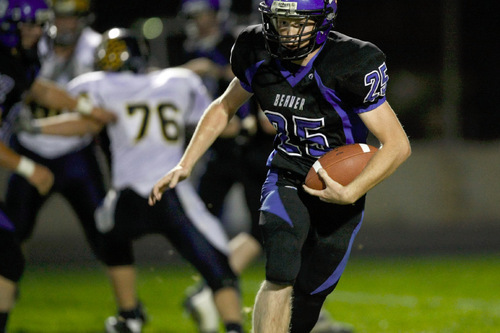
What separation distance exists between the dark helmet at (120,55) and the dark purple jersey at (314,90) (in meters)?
1.25

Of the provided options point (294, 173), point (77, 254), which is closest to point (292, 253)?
point (294, 173)

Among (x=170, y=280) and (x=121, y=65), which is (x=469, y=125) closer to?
(x=170, y=280)

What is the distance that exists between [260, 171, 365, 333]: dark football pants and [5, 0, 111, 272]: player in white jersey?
1.71 m

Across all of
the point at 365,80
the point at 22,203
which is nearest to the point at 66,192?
the point at 22,203

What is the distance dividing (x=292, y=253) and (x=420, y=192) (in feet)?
22.9

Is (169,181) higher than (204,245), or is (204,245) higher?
(169,181)

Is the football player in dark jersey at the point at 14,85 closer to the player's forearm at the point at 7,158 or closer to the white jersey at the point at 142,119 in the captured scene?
the player's forearm at the point at 7,158

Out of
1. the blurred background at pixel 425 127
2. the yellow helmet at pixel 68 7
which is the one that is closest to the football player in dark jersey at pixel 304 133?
the yellow helmet at pixel 68 7

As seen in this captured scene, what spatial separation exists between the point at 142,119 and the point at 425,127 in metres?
6.91

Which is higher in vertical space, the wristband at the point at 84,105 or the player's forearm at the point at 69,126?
the wristband at the point at 84,105

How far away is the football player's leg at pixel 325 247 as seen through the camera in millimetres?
4055

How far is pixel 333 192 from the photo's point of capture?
378cm

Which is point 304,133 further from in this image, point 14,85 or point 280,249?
point 14,85

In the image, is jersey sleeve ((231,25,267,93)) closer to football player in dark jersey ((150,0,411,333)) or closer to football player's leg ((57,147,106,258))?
football player in dark jersey ((150,0,411,333))
